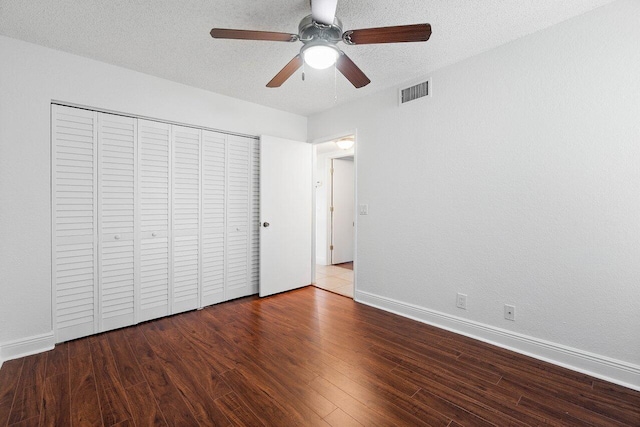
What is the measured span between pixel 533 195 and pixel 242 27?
2.60 metres

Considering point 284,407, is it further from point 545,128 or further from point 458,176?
point 545,128

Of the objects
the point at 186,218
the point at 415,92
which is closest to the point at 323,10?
the point at 415,92

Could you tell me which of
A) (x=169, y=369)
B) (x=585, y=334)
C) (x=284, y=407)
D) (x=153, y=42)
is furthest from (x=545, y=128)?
(x=169, y=369)

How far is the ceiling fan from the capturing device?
1.62 m

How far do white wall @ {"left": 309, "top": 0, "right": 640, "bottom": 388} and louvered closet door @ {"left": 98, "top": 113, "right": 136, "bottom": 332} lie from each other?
8.83ft

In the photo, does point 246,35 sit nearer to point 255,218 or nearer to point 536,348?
point 255,218

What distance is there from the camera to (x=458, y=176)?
2672mm

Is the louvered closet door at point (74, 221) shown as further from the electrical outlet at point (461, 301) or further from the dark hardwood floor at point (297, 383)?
the electrical outlet at point (461, 301)

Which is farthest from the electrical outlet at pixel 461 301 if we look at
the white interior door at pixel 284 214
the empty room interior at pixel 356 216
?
the white interior door at pixel 284 214

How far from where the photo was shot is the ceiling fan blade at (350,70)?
1.92m

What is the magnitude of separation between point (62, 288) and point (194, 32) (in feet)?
7.93

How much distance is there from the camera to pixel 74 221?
250 centimetres

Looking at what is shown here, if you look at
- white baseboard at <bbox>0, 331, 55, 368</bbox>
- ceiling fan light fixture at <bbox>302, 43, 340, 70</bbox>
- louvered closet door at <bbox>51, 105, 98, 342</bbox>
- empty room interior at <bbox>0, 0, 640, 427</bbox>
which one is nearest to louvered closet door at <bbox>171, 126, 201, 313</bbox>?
empty room interior at <bbox>0, 0, 640, 427</bbox>

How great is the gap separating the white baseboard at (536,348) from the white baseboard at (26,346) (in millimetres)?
3200
